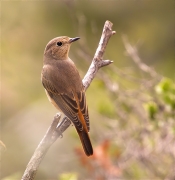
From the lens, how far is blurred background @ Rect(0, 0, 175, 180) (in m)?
5.57

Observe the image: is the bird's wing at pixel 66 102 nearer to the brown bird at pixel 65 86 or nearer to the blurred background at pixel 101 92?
the brown bird at pixel 65 86

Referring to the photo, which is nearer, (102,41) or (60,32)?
(102,41)

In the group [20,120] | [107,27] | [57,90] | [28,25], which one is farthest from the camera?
[28,25]

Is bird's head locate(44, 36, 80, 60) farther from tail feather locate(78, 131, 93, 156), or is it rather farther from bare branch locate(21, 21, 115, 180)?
tail feather locate(78, 131, 93, 156)

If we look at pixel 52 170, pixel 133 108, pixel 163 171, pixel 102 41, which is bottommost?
pixel 52 170

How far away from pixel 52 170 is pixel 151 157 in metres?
2.88

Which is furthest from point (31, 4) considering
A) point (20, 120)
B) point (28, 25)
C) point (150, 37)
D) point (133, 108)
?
point (133, 108)

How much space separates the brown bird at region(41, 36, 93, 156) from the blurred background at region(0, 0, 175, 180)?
44 cm

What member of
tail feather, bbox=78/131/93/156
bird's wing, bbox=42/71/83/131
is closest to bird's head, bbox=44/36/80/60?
bird's wing, bbox=42/71/83/131

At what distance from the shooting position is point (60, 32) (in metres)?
12.5

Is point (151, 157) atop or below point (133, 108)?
below

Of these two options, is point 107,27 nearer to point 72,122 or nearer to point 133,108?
point 72,122

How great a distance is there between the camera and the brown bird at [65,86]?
453 centimetres

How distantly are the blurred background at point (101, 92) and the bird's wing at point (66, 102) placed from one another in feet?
1.62
